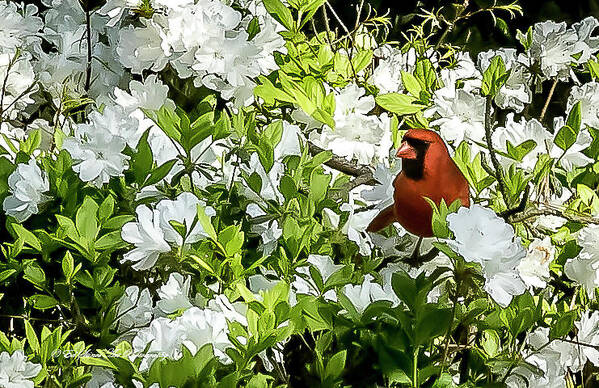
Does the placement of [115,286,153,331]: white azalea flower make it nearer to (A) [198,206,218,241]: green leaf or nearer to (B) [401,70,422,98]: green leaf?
(A) [198,206,218,241]: green leaf

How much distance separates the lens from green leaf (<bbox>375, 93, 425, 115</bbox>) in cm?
118

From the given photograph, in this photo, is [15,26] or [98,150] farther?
[15,26]

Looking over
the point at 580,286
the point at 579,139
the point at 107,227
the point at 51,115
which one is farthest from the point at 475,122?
the point at 51,115

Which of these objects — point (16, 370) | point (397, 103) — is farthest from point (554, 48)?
point (16, 370)

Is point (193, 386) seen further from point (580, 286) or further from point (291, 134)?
point (580, 286)

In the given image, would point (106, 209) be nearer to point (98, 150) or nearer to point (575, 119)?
point (98, 150)

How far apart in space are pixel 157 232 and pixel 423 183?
0.96 feet

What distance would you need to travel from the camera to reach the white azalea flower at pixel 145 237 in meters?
0.82

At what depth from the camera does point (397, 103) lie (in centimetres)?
119

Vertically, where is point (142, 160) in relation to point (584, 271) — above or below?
above

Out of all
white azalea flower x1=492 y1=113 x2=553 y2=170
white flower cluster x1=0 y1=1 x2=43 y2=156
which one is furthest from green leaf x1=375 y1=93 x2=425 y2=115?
white flower cluster x1=0 y1=1 x2=43 y2=156

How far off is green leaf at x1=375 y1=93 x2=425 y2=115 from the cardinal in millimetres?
278

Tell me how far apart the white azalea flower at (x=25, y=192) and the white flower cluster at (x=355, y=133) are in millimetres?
429

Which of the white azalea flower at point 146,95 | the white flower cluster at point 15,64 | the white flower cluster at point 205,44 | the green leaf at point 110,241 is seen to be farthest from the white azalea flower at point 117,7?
the green leaf at point 110,241
